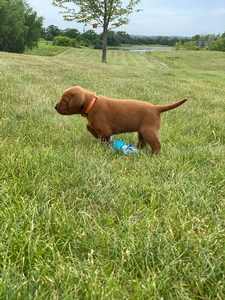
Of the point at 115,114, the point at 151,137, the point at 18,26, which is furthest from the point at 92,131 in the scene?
the point at 18,26

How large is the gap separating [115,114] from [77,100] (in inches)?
17.5

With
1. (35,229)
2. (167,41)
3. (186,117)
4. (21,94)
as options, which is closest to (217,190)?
(35,229)

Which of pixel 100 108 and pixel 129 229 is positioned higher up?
pixel 100 108

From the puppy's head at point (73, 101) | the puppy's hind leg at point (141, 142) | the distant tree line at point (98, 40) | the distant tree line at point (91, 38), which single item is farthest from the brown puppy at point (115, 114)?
the distant tree line at point (91, 38)

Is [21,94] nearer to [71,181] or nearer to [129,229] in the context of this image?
[71,181]

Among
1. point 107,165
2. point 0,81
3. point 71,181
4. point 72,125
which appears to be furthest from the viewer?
point 0,81

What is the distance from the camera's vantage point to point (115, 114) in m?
3.15

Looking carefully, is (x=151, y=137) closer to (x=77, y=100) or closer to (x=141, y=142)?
(x=141, y=142)

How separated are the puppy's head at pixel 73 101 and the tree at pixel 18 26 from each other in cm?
4496

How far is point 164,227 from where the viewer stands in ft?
5.76

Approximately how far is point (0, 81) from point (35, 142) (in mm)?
3516

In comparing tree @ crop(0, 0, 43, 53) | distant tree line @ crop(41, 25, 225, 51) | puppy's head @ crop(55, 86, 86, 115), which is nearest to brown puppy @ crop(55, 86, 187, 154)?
puppy's head @ crop(55, 86, 86, 115)

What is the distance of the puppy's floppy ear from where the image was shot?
3068mm

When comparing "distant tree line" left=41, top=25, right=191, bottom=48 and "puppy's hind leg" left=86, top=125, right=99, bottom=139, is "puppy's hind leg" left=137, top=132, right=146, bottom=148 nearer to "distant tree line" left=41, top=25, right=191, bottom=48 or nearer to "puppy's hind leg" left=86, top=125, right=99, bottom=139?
"puppy's hind leg" left=86, top=125, right=99, bottom=139
